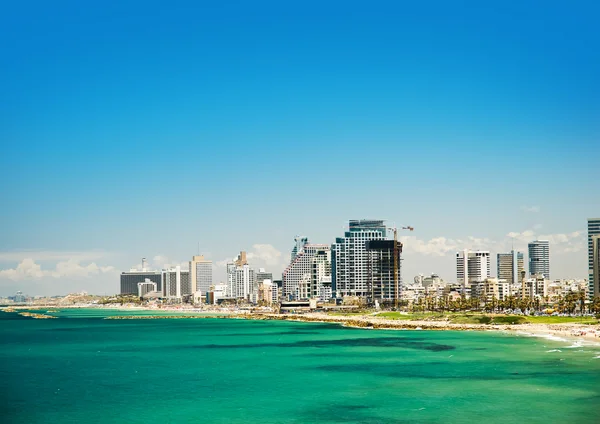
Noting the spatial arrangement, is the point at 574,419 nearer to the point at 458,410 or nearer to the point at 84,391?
the point at 458,410

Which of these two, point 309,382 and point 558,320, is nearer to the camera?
point 309,382

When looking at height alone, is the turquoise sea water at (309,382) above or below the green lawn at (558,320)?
above

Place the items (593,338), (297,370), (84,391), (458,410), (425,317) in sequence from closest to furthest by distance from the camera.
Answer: (458,410)
(84,391)
(297,370)
(593,338)
(425,317)

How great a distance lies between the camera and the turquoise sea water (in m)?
48.8

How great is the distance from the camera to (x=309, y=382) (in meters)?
63.6

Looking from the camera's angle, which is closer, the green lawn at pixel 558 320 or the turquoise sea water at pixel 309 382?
the turquoise sea water at pixel 309 382

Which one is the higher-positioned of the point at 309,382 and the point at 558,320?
the point at 309,382

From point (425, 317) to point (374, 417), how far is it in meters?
109

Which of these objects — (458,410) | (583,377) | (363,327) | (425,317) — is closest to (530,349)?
(583,377)

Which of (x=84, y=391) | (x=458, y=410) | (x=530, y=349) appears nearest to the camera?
(x=458, y=410)

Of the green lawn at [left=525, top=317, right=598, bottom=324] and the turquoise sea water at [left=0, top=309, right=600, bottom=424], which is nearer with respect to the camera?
the turquoise sea water at [left=0, top=309, right=600, bottom=424]

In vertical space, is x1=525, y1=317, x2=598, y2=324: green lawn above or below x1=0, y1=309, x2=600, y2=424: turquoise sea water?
below

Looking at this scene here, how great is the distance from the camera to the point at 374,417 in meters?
47.0

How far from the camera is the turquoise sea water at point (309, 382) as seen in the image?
48844 millimetres
